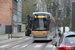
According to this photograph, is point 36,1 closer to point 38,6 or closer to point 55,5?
point 38,6

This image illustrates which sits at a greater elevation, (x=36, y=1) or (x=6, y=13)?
(x=36, y=1)

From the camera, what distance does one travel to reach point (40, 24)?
59.9 feet

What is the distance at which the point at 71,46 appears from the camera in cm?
562

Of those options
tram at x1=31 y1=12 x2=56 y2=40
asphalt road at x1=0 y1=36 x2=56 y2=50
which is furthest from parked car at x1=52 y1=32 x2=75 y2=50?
tram at x1=31 y1=12 x2=56 y2=40

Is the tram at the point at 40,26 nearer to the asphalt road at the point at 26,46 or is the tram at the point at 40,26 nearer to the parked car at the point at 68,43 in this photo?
the asphalt road at the point at 26,46

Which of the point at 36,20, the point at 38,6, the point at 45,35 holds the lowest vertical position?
the point at 45,35

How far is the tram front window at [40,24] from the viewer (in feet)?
60.0

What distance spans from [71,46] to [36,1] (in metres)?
54.4

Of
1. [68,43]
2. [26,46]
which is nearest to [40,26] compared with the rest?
[26,46]

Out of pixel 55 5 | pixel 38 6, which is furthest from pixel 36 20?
pixel 55 5

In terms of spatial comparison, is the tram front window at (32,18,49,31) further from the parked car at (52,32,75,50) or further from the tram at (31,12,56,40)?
the parked car at (52,32,75,50)

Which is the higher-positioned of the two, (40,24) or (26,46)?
(40,24)

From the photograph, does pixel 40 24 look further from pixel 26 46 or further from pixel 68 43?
pixel 68 43

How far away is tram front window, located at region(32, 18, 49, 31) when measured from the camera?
18.3 meters
